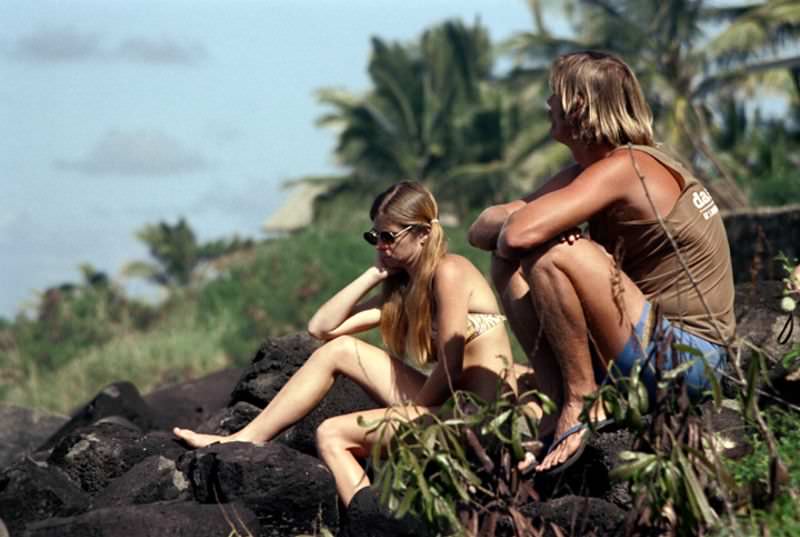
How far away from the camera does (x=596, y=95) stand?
5.84 metres

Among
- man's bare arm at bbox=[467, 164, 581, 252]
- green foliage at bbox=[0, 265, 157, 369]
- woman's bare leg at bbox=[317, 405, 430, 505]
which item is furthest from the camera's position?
green foliage at bbox=[0, 265, 157, 369]

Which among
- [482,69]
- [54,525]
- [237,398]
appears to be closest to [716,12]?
[482,69]

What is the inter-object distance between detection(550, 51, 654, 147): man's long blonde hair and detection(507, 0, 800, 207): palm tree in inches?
1149

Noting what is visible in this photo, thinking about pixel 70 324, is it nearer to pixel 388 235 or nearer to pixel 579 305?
pixel 388 235

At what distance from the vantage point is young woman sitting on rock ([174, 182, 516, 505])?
6.45 meters

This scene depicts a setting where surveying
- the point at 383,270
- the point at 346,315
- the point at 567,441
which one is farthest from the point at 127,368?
the point at 567,441

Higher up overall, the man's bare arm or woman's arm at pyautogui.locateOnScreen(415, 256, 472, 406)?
the man's bare arm

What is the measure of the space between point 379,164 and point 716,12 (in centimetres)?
987

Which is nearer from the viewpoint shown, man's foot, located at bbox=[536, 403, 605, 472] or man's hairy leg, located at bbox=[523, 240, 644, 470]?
man's hairy leg, located at bbox=[523, 240, 644, 470]

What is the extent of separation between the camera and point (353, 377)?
687cm

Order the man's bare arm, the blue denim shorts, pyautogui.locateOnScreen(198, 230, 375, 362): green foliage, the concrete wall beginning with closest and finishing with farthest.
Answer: the blue denim shorts
the man's bare arm
the concrete wall
pyautogui.locateOnScreen(198, 230, 375, 362): green foliage

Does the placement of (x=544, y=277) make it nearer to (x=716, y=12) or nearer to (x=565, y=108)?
(x=565, y=108)

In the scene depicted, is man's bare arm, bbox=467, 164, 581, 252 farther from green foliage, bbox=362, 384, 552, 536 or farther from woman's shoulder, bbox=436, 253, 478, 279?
green foliage, bbox=362, 384, 552, 536

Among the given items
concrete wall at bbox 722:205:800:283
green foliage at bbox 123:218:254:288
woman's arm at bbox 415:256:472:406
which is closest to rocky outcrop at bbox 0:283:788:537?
woman's arm at bbox 415:256:472:406
